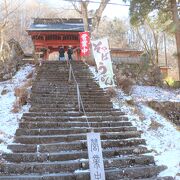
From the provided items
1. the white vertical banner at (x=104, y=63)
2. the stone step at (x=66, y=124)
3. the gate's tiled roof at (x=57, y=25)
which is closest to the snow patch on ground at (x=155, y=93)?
the white vertical banner at (x=104, y=63)

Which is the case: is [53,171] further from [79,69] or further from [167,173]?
[79,69]

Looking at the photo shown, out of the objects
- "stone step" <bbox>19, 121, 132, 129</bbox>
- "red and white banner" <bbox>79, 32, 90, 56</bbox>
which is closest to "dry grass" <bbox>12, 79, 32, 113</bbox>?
"stone step" <bbox>19, 121, 132, 129</bbox>

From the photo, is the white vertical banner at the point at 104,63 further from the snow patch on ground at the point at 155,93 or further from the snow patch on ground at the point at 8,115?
the snow patch on ground at the point at 8,115

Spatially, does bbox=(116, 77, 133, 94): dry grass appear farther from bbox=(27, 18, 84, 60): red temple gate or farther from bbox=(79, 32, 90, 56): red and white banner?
Result: bbox=(27, 18, 84, 60): red temple gate

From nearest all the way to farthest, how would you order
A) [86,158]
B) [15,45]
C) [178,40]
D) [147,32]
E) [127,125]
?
[86,158], [127,125], [178,40], [15,45], [147,32]

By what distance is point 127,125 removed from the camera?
10.5 metres

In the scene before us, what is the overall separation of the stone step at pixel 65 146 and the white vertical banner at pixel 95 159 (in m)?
1.50

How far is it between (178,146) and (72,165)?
10.3 feet

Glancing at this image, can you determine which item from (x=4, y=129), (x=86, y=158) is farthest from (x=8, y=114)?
(x=86, y=158)

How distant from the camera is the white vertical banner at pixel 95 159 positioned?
269 inches

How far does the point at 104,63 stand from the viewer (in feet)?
40.9

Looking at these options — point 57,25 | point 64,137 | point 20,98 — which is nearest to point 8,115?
point 20,98

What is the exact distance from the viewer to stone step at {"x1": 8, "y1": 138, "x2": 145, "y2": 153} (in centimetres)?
830

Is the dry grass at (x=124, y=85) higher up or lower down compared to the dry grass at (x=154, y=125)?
higher up
